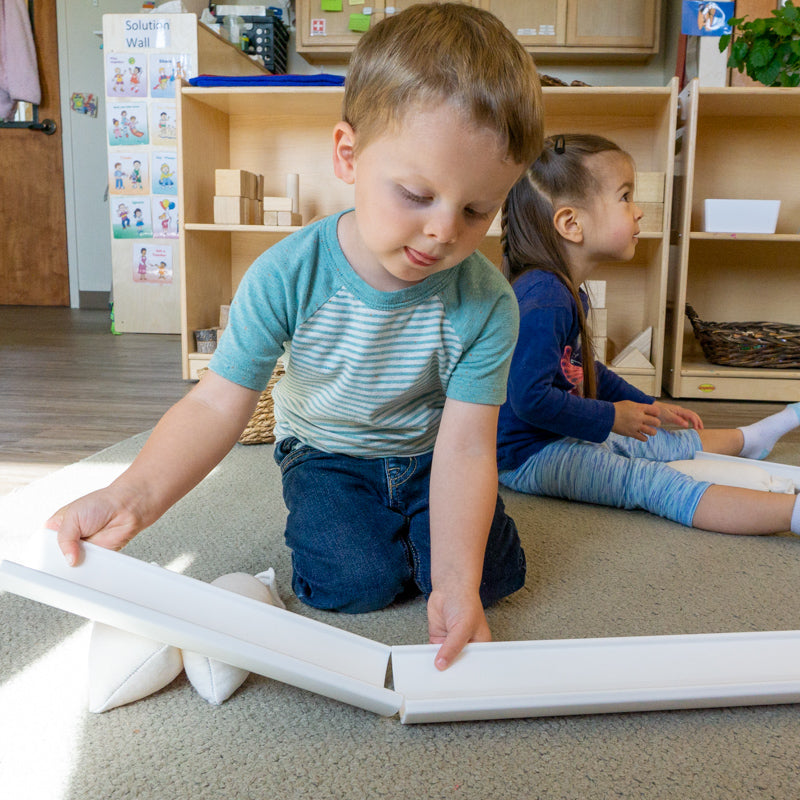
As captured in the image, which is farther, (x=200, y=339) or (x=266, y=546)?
(x=200, y=339)

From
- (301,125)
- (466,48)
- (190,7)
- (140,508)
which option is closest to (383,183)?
(466,48)

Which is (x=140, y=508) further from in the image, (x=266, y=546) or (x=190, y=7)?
(x=190, y=7)

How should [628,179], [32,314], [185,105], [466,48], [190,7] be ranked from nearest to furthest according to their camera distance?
[466,48] → [628,179] → [185,105] → [190,7] → [32,314]

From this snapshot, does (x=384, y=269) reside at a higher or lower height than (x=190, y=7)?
lower

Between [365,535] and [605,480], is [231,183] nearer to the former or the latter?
[605,480]

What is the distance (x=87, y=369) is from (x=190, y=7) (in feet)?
6.10

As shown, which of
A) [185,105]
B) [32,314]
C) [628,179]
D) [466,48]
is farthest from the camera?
[32,314]

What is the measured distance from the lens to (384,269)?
0.74 m

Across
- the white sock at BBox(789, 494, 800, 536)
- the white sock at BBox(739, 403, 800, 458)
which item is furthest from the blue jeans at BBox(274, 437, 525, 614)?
the white sock at BBox(739, 403, 800, 458)

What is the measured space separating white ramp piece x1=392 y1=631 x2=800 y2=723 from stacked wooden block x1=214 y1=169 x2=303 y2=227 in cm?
161

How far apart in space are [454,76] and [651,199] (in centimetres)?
152

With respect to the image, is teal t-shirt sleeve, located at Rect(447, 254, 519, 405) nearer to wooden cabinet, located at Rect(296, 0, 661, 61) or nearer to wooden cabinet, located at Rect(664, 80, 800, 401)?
wooden cabinet, located at Rect(664, 80, 800, 401)

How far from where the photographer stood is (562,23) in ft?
11.2

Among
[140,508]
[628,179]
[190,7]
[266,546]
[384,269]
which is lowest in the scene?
[266,546]
